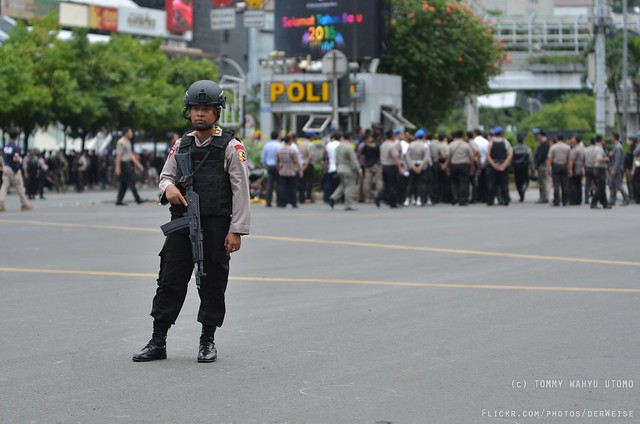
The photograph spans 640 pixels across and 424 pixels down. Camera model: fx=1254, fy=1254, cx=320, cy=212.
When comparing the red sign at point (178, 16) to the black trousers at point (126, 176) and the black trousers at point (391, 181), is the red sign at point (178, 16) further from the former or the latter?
the black trousers at point (391, 181)

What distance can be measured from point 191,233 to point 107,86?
4484cm

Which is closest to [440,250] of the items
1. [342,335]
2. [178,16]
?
[342,335]

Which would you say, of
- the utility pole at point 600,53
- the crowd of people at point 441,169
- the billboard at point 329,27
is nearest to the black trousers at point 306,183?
the crowd of people at point 441,169

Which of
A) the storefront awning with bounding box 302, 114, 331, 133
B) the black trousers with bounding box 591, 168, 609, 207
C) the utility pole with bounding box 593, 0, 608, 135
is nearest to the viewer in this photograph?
the black trousers with bounding box 591, 168, 609, 207

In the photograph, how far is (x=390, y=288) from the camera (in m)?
11.9

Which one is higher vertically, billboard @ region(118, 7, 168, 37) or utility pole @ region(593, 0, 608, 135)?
billboard @ region(118, 7, 168, 37)

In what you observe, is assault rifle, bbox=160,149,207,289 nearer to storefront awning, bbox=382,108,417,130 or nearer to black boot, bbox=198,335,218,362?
black boot, bbox=198,335,218,362

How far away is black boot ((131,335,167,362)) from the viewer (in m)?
7.82

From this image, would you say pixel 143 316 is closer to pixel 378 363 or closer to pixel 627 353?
pixel 378 363

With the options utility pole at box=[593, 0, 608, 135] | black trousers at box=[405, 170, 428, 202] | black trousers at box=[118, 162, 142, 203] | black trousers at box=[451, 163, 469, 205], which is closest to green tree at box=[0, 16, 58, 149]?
black trousers at box=[118, 162, 142, 203]

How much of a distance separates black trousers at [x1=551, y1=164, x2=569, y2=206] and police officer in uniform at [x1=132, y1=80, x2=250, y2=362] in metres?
21.0

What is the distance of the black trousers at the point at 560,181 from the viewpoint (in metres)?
28.1

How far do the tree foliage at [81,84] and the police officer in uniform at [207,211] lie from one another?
127 feet

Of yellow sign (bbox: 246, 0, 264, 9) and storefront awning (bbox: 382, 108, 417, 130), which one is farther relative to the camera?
yellow sign (bbox: 246, 0, 264, 9)
